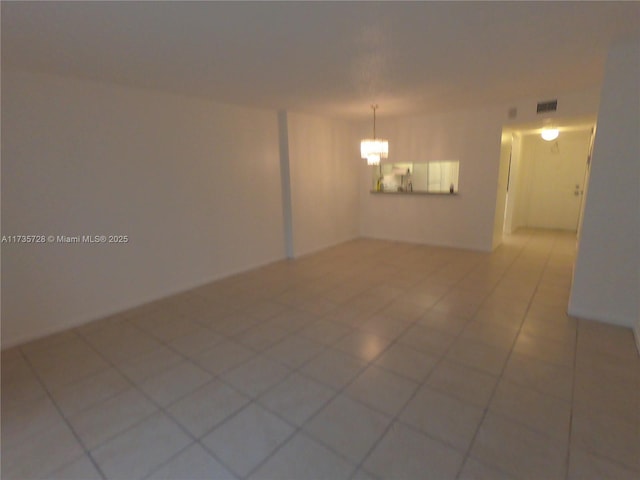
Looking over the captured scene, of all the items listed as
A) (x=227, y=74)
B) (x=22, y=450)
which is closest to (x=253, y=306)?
(x=22, y=450)

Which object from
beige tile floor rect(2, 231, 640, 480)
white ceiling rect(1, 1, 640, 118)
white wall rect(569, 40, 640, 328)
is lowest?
beige tile floor rect(2, 231, 640, 480)

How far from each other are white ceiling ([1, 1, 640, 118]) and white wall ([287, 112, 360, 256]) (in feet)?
5.40

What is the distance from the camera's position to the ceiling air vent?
13.8 ft

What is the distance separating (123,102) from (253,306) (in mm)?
2528

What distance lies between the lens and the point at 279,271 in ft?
15.4

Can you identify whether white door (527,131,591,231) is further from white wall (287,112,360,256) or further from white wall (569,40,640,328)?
white wall (569,40,640,328)

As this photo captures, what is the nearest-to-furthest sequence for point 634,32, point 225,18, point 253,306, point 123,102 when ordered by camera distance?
point 225,18, point 634,32, point 123,102, point 253,306

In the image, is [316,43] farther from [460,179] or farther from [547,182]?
[547,182]

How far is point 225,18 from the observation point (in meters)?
1.90

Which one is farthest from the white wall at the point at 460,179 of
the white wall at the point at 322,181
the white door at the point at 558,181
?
the white door at the point at 558,181

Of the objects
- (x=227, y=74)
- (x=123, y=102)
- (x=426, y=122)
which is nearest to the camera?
(x=227, y=74)

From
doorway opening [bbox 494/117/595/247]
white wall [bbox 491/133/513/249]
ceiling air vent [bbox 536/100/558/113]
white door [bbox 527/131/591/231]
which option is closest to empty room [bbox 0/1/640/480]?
ceiling air vent [bbox 536/100/558/113]

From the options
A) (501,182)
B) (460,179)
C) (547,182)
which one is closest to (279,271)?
(460,179)

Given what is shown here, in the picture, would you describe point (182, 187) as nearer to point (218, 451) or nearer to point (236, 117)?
point (236, 117)
